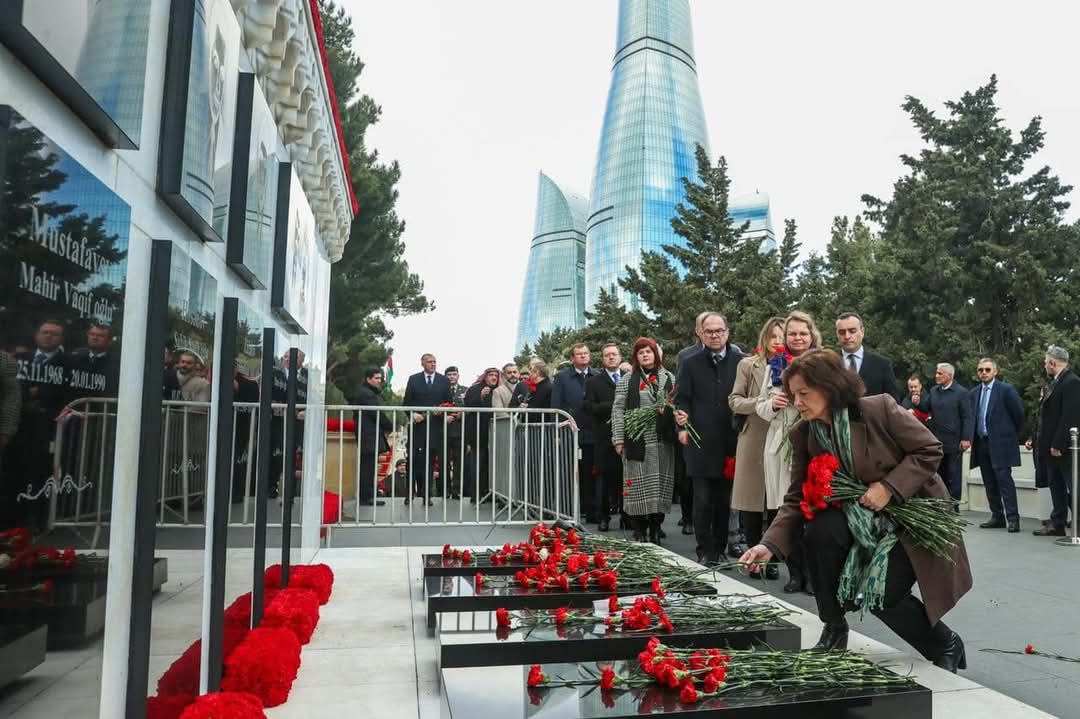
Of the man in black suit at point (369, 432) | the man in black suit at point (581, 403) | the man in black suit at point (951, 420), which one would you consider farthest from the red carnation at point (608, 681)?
the man in black suit at point (951, 420)

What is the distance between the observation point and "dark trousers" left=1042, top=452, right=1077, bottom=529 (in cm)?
815

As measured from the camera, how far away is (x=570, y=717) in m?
2.30

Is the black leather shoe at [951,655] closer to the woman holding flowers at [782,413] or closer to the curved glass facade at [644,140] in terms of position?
the woman holding flowers at [782,413]

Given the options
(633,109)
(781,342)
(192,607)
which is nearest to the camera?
(192,607)

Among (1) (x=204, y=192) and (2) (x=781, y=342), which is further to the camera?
(2) (x=781, y=342)

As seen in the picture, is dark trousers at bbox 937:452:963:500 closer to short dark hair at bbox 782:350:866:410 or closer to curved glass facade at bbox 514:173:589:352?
short dark hair at bbox 782:350:866:410

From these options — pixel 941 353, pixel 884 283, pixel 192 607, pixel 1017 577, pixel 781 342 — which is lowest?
pixel 1017 577

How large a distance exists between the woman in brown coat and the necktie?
692 cm

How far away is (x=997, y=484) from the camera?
9.13 meters

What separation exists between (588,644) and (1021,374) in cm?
A: 2175

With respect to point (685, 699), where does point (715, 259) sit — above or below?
above

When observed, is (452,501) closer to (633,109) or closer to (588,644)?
(588,644)

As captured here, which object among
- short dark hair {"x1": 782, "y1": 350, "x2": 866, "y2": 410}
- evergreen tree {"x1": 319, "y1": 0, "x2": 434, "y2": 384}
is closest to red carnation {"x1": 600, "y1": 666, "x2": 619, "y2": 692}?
short dark hair {"x1": 782, "y1": 350, "x2": 866, "y2": 410}

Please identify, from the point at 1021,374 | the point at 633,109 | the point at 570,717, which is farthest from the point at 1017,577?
the point at 633,109
